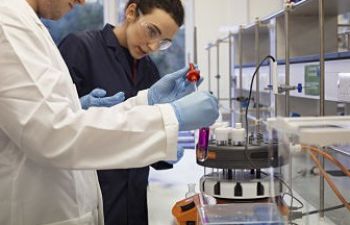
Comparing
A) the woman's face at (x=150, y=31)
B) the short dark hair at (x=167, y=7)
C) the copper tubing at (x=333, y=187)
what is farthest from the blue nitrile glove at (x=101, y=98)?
the copper tubing at (x=333, y=187)

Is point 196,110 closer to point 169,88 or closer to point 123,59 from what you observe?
point 169,88

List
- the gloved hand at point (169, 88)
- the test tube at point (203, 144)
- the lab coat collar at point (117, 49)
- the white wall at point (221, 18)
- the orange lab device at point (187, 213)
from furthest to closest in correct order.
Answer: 1. the white wall at point (221, 18)
2. the lab coat collar at point (117, 49)
3. the gloved hand at point (169, 88)
4. the orange lab device at point (187, 213)
5. the test tube at point (203, 144)

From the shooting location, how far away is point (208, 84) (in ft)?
14.6

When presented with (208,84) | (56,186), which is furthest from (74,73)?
(208,84)

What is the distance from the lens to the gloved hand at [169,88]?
1321 millimetres

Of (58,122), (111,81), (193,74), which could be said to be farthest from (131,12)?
(58,122)

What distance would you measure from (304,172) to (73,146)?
552 millimetres

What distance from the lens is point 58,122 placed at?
80 cm

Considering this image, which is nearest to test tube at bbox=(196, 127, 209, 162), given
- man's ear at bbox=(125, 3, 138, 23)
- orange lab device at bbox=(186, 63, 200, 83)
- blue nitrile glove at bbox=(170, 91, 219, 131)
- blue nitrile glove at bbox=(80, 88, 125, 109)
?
blue nitrile glove at bbox=(170, 91, 219, 131)

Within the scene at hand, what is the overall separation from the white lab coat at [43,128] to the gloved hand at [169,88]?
42 centimetres

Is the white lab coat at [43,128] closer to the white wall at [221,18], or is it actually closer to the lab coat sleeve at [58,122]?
the lab coat sleeve at [58,122]

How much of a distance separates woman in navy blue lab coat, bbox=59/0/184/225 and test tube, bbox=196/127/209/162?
45 cm

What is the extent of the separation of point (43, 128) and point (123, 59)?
2.64 feet

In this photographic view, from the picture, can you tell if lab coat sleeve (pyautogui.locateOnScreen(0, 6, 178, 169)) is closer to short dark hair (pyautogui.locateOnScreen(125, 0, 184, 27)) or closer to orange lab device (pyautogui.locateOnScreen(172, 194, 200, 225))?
orange lab device (pyautogui.locateOnScreen(172, 194, 200, 225))
